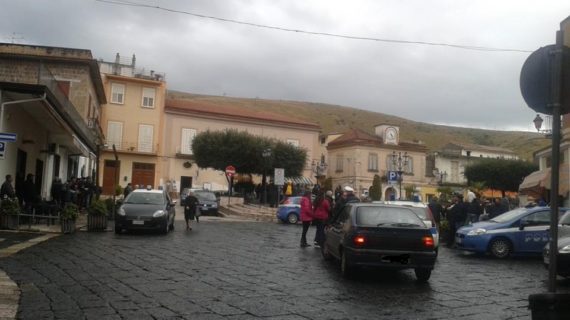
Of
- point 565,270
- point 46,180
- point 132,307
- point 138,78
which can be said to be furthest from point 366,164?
point 132,307

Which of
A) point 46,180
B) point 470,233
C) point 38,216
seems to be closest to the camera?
point 470,233

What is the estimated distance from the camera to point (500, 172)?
196 ft

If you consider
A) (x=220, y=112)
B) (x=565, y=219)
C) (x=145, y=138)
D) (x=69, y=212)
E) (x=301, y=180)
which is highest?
(x=220, y=112)

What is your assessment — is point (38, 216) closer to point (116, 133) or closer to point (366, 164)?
point (116, 133)

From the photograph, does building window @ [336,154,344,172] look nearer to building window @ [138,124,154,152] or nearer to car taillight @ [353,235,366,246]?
building window @ [138,124,154,152]

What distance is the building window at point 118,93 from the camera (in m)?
50.5

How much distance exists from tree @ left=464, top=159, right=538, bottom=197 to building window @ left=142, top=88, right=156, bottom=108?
33972mm

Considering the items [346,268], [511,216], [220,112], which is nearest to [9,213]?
[346,268]

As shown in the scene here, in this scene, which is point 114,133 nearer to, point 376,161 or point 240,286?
point 376,161

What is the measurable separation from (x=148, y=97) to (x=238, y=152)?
12.4 m

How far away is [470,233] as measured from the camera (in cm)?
1488

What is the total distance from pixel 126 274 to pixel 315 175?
50.7m

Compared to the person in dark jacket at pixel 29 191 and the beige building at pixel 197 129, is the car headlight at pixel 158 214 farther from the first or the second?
the beige building at pixel 197 129

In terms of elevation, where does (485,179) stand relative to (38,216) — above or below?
above
